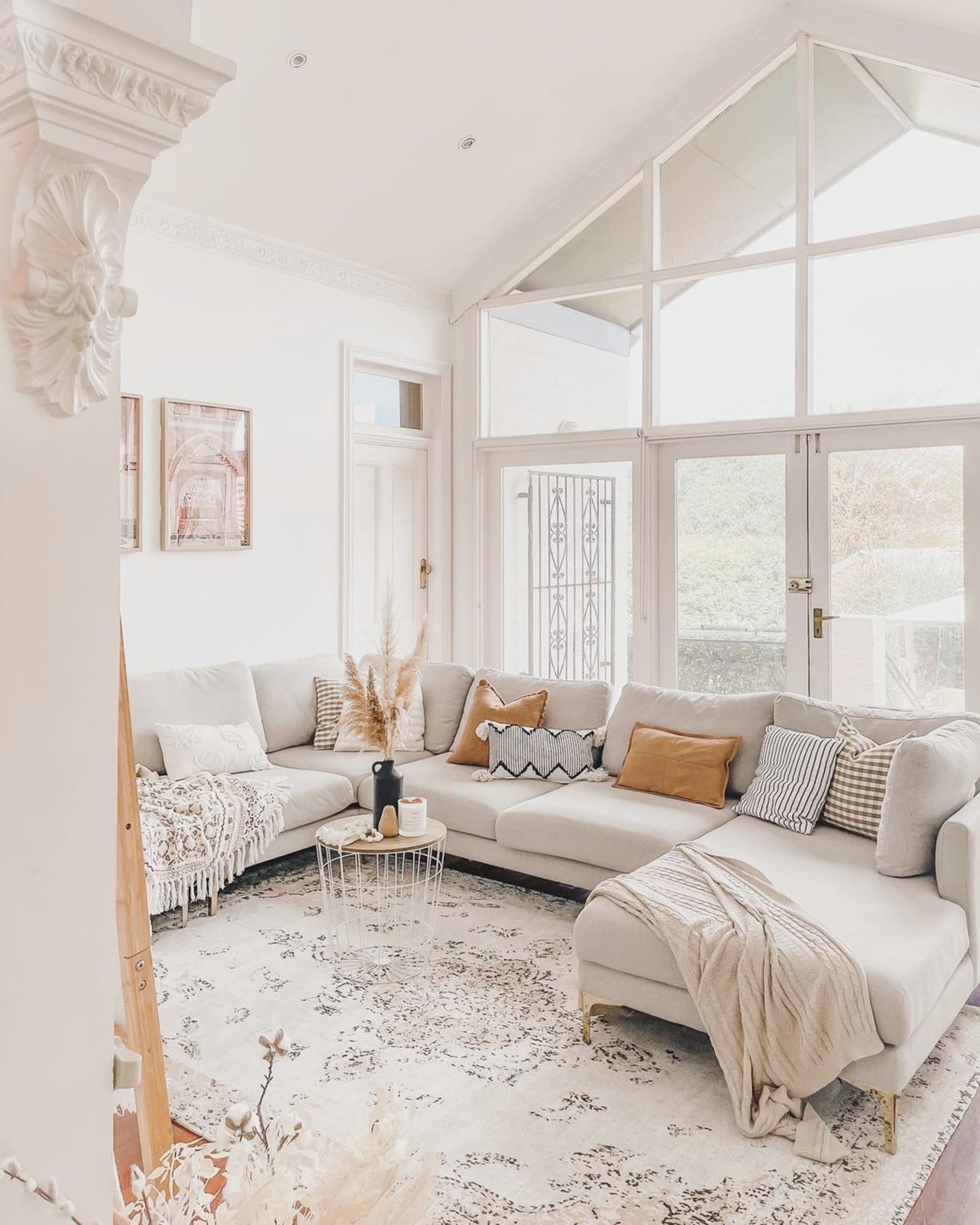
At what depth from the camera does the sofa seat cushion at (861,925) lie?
2293 mm

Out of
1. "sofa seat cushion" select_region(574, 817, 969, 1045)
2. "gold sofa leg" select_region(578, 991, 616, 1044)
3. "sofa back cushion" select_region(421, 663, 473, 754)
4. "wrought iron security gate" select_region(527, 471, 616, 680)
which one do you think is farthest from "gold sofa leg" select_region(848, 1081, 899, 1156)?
"wrought iron security gate" select_region(527, 471, 616, 680)

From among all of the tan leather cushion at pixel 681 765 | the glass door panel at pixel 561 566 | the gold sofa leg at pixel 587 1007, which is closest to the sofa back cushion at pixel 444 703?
the glass door panel at pixel 561 566

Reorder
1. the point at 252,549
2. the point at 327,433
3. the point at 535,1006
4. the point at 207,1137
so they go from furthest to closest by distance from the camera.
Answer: the point at 327,433 → the point at 252,549 → the point at 535,1006 → the point at 207,1137

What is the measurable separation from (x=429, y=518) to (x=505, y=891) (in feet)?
9.07

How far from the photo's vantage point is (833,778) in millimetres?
3363

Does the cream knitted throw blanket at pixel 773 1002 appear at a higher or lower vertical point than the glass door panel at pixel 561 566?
lower

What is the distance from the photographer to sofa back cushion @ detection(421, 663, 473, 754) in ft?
15.6

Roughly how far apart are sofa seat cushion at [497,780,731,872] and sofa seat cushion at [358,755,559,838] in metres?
0.08

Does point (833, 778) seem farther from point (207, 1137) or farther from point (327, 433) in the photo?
point (327, 433)

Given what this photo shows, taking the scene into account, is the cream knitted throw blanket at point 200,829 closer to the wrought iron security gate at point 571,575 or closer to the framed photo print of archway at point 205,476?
the framed photo print of archway at point 205,476

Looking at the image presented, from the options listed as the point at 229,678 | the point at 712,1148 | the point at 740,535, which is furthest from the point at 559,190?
the point at 712,1148

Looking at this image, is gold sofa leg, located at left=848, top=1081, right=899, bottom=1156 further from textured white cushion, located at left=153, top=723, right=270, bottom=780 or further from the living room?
textured white cushion, located at left=153, top=723, right=270, bottom=780

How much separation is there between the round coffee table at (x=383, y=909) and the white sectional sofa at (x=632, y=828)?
273 mm

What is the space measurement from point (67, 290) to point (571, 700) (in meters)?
3.68
